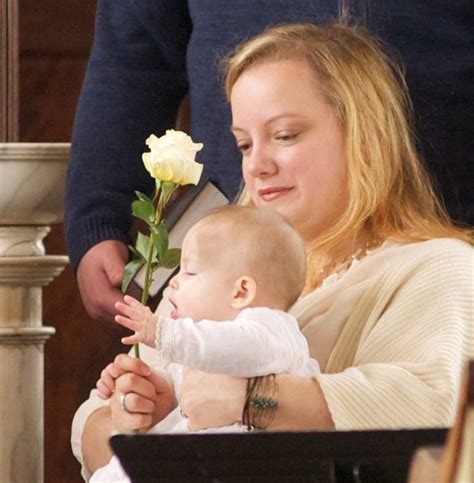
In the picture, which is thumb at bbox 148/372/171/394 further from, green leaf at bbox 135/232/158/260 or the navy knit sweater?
the navy knit sweater

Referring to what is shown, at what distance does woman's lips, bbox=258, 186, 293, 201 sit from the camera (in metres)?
2.02

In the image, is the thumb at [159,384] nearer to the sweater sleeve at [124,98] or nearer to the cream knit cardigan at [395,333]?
the cream knit cardigan at [395,333]

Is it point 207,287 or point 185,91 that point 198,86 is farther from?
point 207,287

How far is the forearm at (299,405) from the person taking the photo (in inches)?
70.4

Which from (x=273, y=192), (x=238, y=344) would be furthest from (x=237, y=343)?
(x=273, y=192)

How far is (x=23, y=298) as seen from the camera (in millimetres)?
2586

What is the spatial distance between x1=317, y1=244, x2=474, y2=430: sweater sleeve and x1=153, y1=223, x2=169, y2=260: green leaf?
237 mm

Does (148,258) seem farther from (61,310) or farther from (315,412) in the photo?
(61,310)

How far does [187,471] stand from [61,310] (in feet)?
9.83

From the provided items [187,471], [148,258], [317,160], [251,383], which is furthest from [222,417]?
[187,471]

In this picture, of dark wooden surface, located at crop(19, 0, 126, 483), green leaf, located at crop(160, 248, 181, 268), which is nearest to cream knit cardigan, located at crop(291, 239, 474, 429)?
green leaf, located at crop(160, 248, 181, 268)

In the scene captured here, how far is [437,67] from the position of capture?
2355 mm

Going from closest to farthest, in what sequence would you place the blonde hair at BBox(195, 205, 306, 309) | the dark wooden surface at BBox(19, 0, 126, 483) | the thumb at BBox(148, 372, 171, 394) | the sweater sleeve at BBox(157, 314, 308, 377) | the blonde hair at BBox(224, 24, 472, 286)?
the sweater sleeve at BBox(157, 314, 308, 377) < the blonde hair at BBox(195, 205, 306, 309) < the thumb at BBox(148, 372, 171, 394) < the blonde hair at BBox(224, 24, 472, 286) < the dark wooden surface at BBox(19, 0, 126, 483)

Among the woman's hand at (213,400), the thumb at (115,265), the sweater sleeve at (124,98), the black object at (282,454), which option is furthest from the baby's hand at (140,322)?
the sweater sleeve at (124,98)
